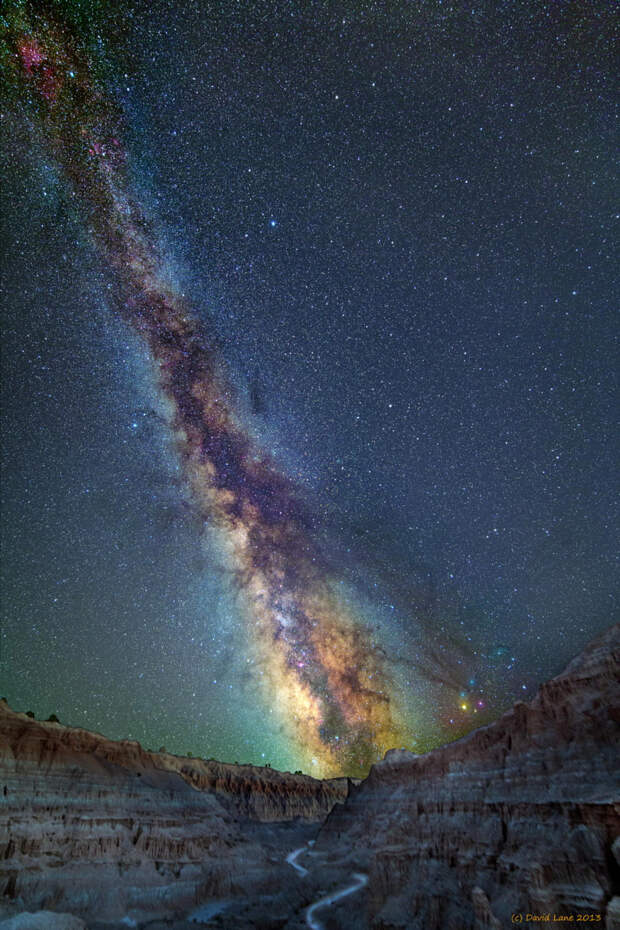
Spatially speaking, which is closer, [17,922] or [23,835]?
[17,922]

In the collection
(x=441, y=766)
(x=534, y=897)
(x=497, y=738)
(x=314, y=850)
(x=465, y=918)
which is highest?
(x=497, y=738)

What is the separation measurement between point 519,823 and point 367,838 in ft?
60.2

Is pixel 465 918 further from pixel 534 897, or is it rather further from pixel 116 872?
pixel 116 872

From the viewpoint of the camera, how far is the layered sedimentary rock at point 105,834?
997 inches

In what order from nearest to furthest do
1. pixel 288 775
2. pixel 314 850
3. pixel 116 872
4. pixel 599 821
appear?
pixel 599 821 < pixel 116 872 < pixel 314 850 < pixel 288 775

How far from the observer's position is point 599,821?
17406 millimetres

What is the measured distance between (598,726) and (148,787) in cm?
3440

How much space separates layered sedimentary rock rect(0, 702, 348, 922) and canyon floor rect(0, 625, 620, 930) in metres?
0.10

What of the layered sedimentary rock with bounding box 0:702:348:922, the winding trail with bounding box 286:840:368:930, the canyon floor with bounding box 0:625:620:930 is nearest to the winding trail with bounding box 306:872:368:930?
the winding trail with bounding box 286:840:368:930

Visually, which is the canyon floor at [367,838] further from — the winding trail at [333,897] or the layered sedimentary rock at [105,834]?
the winding trail at [333,897]

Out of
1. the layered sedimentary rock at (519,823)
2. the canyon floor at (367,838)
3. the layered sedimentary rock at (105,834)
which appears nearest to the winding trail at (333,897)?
the canyon floor at (367,838)

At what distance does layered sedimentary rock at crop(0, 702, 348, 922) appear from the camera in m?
25.3

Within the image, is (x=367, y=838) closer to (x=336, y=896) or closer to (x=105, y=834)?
(x=336, y=896)

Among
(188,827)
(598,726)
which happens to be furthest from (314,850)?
(598,726)
